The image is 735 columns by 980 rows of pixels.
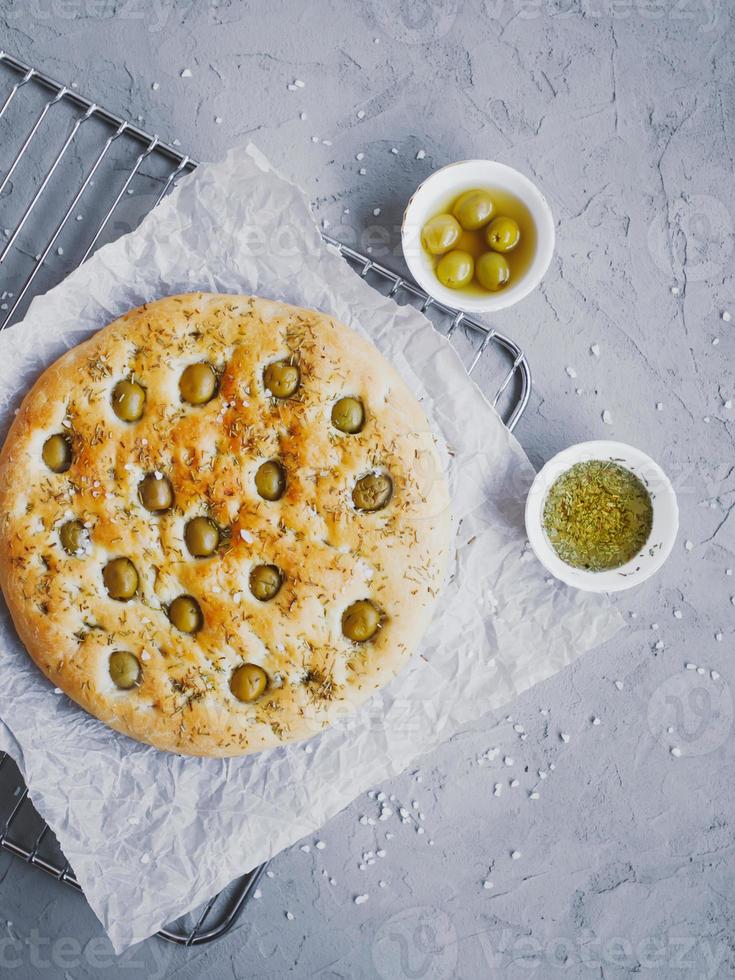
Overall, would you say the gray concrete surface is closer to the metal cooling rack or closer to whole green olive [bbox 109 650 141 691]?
the metal cooling rack

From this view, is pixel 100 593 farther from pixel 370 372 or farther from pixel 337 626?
pixel 370 372

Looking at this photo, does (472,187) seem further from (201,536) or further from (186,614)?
(186,614)

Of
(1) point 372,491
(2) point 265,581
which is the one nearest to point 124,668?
(2) point 265,581

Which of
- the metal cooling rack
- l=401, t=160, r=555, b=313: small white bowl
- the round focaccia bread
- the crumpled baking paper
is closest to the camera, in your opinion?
the round focaccia bread

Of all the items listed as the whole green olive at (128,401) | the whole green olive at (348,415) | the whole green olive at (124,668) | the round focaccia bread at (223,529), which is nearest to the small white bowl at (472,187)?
the round focaccia bread at (223,529)

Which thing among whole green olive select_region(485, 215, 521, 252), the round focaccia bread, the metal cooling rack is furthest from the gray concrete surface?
the round focaccia bread

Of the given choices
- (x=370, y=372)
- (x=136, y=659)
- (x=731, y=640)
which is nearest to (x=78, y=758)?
(x=136, y=659)

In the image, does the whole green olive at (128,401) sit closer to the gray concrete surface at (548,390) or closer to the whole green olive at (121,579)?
the whole green olive at (121,579)
